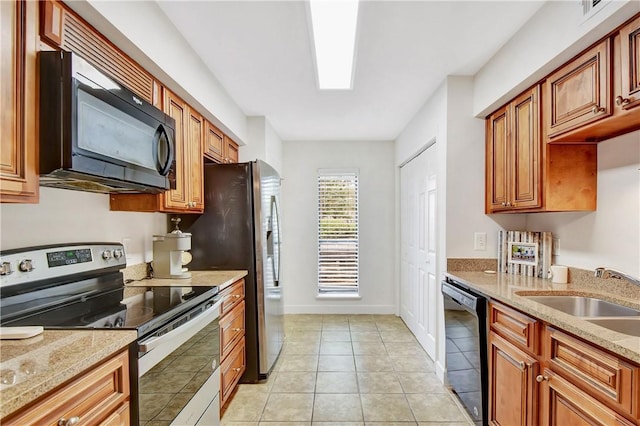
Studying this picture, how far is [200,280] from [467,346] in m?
1.84

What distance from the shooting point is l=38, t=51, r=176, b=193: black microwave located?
3.78 feet

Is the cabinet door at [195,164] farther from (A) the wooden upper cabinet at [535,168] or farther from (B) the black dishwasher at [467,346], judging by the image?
(A) the wooden upper cabinet at [535,168]

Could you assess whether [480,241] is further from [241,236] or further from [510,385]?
[241,236]

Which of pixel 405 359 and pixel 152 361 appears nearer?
pixel 152 361

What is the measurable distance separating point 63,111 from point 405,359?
314 cm

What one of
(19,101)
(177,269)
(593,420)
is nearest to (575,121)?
(593,420)

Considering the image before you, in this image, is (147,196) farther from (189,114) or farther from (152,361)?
(152,361)

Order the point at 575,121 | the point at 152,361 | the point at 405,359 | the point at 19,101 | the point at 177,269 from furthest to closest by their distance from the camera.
Result: the point at 405,359
the point at 177,269
the point at 575,121
the point at 152,361
the point at 19,101

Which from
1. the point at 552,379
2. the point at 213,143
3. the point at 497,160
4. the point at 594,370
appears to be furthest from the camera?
the point at 213,143

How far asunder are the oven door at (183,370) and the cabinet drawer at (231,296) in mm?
160

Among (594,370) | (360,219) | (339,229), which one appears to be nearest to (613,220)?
(594,370)

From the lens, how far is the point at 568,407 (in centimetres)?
132

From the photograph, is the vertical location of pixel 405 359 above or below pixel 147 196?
below

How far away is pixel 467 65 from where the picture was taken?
8.06 feet
